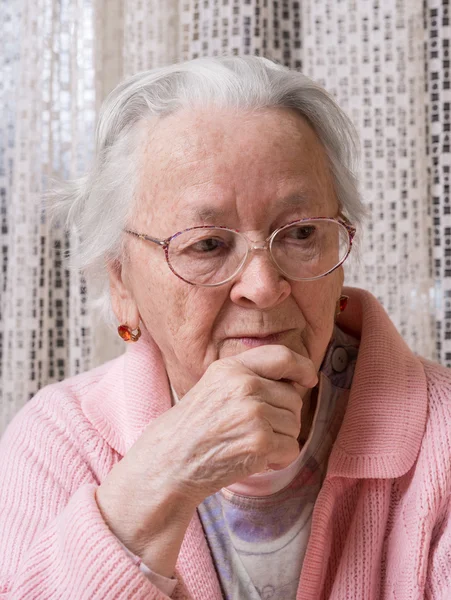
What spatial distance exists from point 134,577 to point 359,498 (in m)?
0.45

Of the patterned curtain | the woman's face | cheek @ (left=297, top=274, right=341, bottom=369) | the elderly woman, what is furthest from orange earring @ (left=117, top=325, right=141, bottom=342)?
the patterned curtain

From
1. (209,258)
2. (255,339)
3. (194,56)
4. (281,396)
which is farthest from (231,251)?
(194,56)

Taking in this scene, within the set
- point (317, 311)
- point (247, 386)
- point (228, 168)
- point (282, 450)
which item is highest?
point (228, 168)

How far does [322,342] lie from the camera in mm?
1308

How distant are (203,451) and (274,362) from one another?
0.57 feet

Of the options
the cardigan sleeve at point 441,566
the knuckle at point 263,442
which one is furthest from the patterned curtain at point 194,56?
the knuckle at point 263,442

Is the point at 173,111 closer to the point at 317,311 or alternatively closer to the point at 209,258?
the point at 209,258

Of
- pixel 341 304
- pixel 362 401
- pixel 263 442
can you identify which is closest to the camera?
pixel 263 442

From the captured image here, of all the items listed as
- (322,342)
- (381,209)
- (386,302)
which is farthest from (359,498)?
(381,209)

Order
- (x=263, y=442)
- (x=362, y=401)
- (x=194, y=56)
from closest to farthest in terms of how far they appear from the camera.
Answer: (x=263, y=442) → (x=362, y=401) → (x=194, y=56)

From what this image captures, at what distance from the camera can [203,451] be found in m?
1.13

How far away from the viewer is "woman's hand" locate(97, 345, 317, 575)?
112 cm

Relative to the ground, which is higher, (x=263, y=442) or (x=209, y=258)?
(x=209, y=258)

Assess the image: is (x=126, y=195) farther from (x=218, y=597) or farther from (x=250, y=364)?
(x=218, y=597)
